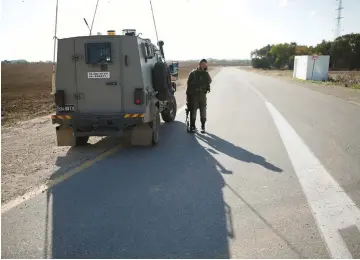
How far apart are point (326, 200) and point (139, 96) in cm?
382

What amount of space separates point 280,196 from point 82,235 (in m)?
2.59

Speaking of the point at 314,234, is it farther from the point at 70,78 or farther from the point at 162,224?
the point at 70,78

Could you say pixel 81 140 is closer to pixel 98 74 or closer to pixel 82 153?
pixel 82 153

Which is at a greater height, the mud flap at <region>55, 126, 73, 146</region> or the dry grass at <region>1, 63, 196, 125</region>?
the mud flap at <region>55, 126, 73, 146</region>

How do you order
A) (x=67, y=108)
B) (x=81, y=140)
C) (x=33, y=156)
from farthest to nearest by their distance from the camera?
(x=81, y=140) < (x=67, y=108) < (x=33, y=156)

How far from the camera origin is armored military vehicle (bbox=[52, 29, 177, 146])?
6312mm

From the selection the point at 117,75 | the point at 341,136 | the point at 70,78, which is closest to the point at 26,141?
the point at 70,78

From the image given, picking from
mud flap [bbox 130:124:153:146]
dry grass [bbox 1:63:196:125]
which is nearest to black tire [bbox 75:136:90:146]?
mud flap [bbox 130:124:153:146]

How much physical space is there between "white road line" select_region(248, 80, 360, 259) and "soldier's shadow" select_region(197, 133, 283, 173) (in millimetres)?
505

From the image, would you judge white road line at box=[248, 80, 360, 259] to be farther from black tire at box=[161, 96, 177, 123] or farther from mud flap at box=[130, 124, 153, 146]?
black tire at box=[161, 96, 177, 123]

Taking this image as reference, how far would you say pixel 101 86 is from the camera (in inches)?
253

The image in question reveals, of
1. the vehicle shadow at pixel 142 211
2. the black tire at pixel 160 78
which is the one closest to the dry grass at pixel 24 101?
the black tire at pixel 160 78

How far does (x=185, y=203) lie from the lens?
162 inches

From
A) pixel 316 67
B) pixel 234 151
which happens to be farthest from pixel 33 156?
pixel 316 67
